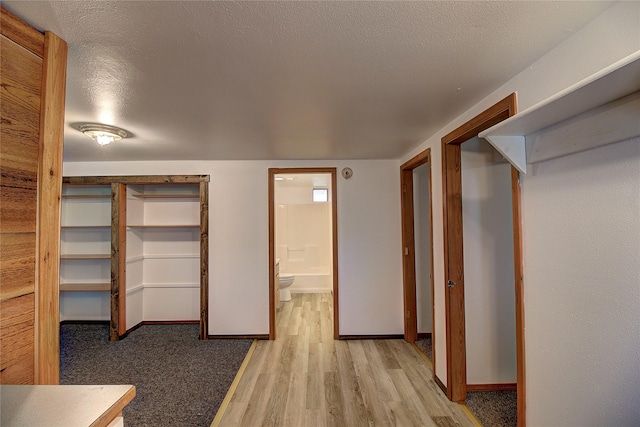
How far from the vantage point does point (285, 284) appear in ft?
17.0

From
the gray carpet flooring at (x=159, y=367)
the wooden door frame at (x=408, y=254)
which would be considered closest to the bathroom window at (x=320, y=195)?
the wooden door frame at (x=408, y=254)

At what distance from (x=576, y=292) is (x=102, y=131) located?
3115 millimetres

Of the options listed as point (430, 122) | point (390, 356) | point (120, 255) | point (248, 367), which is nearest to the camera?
point (430, 122)

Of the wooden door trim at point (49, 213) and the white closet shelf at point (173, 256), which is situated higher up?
the wooden door trim at point (49, 213)

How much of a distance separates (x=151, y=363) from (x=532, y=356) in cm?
321

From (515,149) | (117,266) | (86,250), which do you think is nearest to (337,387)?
Answer: (515,149)

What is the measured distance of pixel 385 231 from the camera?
3.56 metres

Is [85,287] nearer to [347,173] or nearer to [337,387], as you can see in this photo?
[337,387]

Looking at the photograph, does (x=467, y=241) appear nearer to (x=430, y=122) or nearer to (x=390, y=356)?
(x=430, y=122)

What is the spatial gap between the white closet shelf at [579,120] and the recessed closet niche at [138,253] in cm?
351

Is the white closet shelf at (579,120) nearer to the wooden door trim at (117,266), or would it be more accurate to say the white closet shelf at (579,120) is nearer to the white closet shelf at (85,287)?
the wooden door trim at (117,266)

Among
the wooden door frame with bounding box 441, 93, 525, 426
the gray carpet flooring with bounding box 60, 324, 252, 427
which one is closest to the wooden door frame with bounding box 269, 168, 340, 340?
→ the gray carpet flooring with bounding box 60, 324, 252, 427

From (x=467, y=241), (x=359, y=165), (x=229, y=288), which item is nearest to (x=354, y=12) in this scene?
(x=467, y=241)

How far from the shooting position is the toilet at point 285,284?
514 cm
